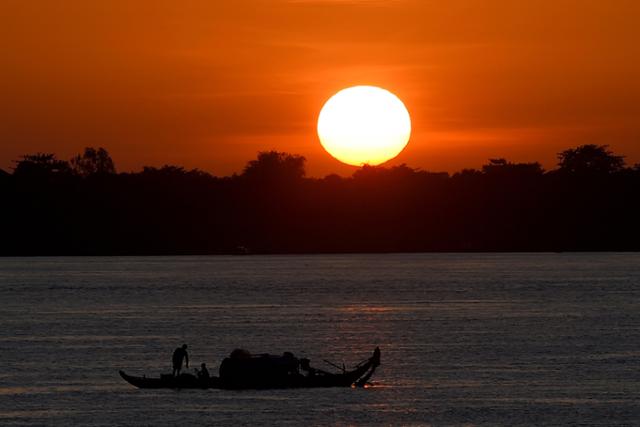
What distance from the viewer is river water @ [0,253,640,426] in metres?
68.6

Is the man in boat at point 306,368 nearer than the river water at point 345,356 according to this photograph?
No

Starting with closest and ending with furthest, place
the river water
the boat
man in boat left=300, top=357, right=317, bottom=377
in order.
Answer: the river water < the boat < man in boat left=300, top=357, right=317, bottom=377

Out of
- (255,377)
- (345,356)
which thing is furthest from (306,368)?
(345,356)

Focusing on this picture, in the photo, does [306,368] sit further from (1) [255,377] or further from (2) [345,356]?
(2) [345,356]

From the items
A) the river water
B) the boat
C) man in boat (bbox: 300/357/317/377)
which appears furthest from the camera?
man in boat (bbox: 300/357/317/377)

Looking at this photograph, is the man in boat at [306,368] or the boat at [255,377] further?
the man in boat at [306,368]

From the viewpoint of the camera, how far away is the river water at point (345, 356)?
6856cm

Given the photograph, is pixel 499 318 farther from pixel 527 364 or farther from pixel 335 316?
pixel 527 364

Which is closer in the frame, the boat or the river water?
the river water

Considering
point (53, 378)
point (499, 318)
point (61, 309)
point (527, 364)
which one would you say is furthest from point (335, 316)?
point (53, 378)

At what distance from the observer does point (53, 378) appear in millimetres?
81938

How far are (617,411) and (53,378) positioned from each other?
112 feet

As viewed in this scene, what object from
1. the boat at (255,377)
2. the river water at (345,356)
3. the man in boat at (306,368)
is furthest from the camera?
the man in boat at (306,368)

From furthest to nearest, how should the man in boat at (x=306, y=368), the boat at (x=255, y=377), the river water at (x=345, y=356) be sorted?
1. the man in boat at (x=306, y=368)
2. the boat at (x=255, y=377)
3. the river water at (x=345, y=356)
